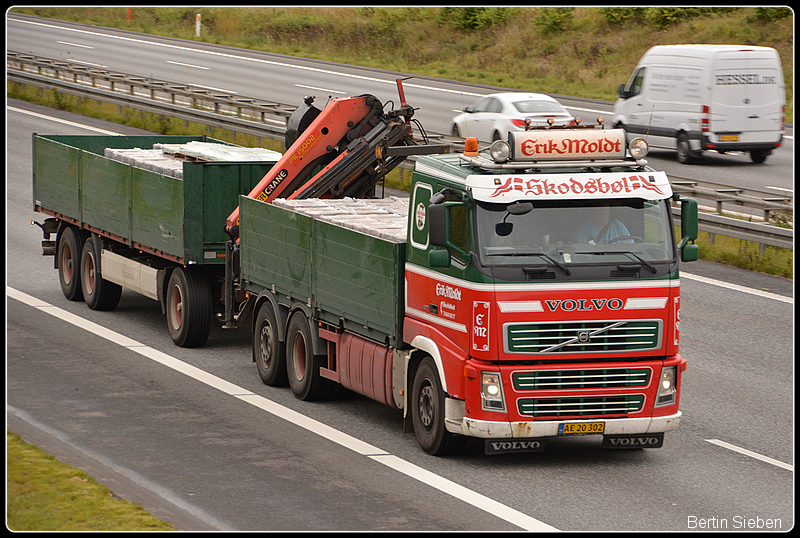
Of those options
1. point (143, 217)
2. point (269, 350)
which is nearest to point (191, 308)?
point (143, 217)

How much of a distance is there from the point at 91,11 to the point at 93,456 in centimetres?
5918

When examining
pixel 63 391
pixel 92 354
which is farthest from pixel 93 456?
pixel 92 354

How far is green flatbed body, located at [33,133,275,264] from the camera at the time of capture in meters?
15.2

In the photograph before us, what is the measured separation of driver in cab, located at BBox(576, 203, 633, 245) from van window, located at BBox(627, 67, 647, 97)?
22020mm

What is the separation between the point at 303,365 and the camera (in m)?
13.1

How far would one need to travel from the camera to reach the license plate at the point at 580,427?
10383 mm

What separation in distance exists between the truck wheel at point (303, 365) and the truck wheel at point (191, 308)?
7.68 feet

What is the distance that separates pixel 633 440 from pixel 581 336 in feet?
4.11

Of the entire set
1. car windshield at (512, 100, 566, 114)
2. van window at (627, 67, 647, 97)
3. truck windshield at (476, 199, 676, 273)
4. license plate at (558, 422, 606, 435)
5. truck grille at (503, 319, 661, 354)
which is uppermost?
van window at (627, 67, 647, 97)

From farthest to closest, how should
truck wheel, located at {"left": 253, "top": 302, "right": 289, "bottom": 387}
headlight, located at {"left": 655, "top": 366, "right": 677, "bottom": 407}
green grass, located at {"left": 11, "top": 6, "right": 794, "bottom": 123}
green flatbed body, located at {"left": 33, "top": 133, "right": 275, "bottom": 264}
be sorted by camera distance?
green grass, located at {"left": 11, "top": 6, "right": 794, "bottom": 123}
green flatbed body, located at {"left": 33, "top": 133, "right": 275, "bottom": 264}
truck wheel, located at {"left": 253, "top": 302, "right": 289, "bottom": 387}
headlight, located at {"left": 655, "top": 366, "right": 677, "bottom": 407}

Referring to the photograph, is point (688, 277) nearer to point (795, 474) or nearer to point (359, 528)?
point (795, 474)

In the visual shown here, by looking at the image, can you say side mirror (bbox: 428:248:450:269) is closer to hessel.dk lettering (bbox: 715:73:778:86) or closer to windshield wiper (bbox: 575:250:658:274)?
windshield wiper (bbox: 575:250:658:274)

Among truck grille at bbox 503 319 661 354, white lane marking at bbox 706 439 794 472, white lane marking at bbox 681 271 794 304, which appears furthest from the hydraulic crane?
white lane marking at bbox 681 271 794 304

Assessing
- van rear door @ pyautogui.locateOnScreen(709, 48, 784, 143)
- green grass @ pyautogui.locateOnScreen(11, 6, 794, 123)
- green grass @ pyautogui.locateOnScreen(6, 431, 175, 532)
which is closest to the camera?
green grass @ pyautogui.locateOnScreen(6, 431, 175, 532)
